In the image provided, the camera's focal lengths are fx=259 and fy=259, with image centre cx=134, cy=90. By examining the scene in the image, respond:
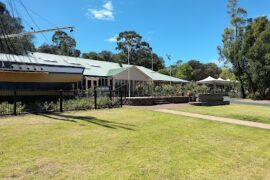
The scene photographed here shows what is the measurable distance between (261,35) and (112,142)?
111ft

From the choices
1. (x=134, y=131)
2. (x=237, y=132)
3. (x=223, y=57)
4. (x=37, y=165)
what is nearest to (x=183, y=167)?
(x=37, y=165)

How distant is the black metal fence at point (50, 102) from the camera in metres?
13.3

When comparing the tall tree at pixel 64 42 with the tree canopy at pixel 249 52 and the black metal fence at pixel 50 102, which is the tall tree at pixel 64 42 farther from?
the black metal fence at pixel 50 102

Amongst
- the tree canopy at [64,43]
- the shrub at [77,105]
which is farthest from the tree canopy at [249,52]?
the tree canopy at [64,43]

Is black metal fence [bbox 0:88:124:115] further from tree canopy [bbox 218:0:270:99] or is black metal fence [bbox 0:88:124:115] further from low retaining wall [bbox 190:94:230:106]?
tree canopy [bbox 218:0:270:99]

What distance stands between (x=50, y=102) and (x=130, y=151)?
12157 millimetres

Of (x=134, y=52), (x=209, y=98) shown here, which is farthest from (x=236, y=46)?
(x=134, y=52)

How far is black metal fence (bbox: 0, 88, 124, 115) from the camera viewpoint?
13347 mm

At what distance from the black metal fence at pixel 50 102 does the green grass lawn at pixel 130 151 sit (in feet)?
10.9

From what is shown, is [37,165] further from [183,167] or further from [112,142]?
[183,167]

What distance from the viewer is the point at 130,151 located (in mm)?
6582

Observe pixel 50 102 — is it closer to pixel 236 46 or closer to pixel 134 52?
pixel 236 46

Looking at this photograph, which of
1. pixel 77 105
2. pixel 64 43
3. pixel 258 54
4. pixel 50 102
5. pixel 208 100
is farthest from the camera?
pixel 64 43

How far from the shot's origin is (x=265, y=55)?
33781mm
